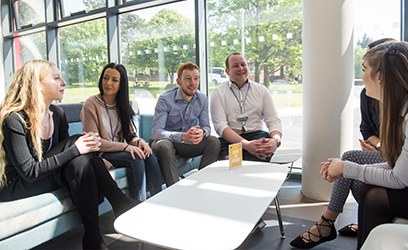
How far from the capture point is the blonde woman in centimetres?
184

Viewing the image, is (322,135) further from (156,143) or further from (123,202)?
(123,202)

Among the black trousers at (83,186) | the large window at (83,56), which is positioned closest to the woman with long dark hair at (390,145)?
the black trousers at (83,186)

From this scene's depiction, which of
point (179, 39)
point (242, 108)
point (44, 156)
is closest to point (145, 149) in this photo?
point (44, 156)

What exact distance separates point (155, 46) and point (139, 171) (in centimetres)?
256

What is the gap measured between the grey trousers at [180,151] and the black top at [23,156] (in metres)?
0.80

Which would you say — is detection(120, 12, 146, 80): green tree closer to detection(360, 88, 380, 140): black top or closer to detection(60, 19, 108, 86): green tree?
→ detection(60, 19, 108, 86): green tree

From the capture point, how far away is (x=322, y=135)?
2.83 metres

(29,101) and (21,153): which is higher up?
(29,101)

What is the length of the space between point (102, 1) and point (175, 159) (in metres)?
3.47

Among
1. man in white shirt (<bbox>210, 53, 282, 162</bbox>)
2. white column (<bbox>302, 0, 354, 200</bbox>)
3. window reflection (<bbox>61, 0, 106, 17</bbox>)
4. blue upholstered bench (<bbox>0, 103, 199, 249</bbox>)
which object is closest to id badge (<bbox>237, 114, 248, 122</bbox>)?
man in white shirt (<bbox>210, 53, 282, 162</bbox>)

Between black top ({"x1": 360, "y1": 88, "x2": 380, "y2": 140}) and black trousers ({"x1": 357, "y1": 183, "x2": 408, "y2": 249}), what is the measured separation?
927mm

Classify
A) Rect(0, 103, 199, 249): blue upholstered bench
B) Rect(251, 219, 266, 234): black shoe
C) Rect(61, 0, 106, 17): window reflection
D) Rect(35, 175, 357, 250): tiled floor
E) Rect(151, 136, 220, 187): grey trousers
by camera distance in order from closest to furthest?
Rect(0, 103, 199, 249): blue upholstered bench
Rect(35, 175, 357, 250): tiled floor
Rect(251, 219, 266, 234): black shoe
Rect(151, 136, 220, 187): grey trousers
Rect(61, 0, 106, 17): window reflection

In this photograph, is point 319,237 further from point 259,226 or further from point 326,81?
point 326,81

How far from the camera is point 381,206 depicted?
144cm
